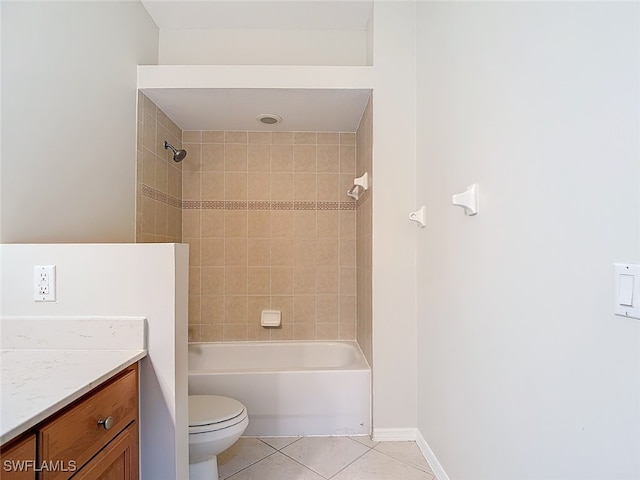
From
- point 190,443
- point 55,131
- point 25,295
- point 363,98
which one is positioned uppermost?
point 363,98

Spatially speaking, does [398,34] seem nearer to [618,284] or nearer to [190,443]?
[618,284]

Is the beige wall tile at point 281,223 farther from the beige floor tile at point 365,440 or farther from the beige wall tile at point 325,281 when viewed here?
the beige floor tile at point 365,440

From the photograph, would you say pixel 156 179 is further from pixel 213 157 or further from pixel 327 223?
pixel 327 223

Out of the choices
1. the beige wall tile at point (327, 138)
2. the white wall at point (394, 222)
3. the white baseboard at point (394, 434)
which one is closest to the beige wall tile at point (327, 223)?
the beige wall tile at point (327, 138)

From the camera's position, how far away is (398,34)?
225cm

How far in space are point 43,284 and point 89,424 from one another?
1.73 ft

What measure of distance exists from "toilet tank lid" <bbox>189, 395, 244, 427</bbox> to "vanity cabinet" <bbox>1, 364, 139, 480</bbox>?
17.6 inches

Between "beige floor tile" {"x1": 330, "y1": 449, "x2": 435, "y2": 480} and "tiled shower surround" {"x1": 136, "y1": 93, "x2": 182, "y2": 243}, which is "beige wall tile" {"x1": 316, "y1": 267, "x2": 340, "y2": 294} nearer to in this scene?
"tiled shower surround" {"x1": 136, "y1": 93, "x2": 182, "y2": 243}

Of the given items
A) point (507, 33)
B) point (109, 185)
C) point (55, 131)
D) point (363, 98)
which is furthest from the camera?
point (363, 98)

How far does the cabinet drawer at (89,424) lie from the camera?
820mm

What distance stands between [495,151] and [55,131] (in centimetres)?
174

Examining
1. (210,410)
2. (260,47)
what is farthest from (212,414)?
(260,47)

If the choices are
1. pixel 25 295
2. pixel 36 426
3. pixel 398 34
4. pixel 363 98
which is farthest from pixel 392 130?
pixel 36 426

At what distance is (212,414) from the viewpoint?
1716mm
